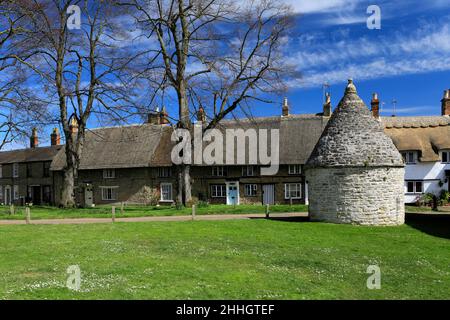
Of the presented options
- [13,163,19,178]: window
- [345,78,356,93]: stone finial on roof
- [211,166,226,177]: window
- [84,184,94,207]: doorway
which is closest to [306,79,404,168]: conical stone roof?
[345,78,356,93]: stone finial on roof

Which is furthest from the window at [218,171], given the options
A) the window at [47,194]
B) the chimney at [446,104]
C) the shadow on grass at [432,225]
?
the chimney at [446,104]

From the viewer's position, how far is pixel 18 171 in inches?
2264

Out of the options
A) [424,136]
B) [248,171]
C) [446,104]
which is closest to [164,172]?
[248,171]

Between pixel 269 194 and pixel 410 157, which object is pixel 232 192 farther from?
pixel 410 157

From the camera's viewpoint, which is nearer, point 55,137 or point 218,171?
point 218,171

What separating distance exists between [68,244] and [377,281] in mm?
11456

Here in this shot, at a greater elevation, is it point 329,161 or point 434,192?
point 329,161

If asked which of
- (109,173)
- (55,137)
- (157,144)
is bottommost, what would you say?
(109,173)

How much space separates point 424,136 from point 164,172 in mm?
27546

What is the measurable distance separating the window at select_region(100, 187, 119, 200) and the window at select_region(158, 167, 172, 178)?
19.0ft

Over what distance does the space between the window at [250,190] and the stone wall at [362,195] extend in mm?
19673

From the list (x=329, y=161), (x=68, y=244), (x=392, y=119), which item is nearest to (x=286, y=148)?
(x=392, y=119)

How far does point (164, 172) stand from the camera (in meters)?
46.2
